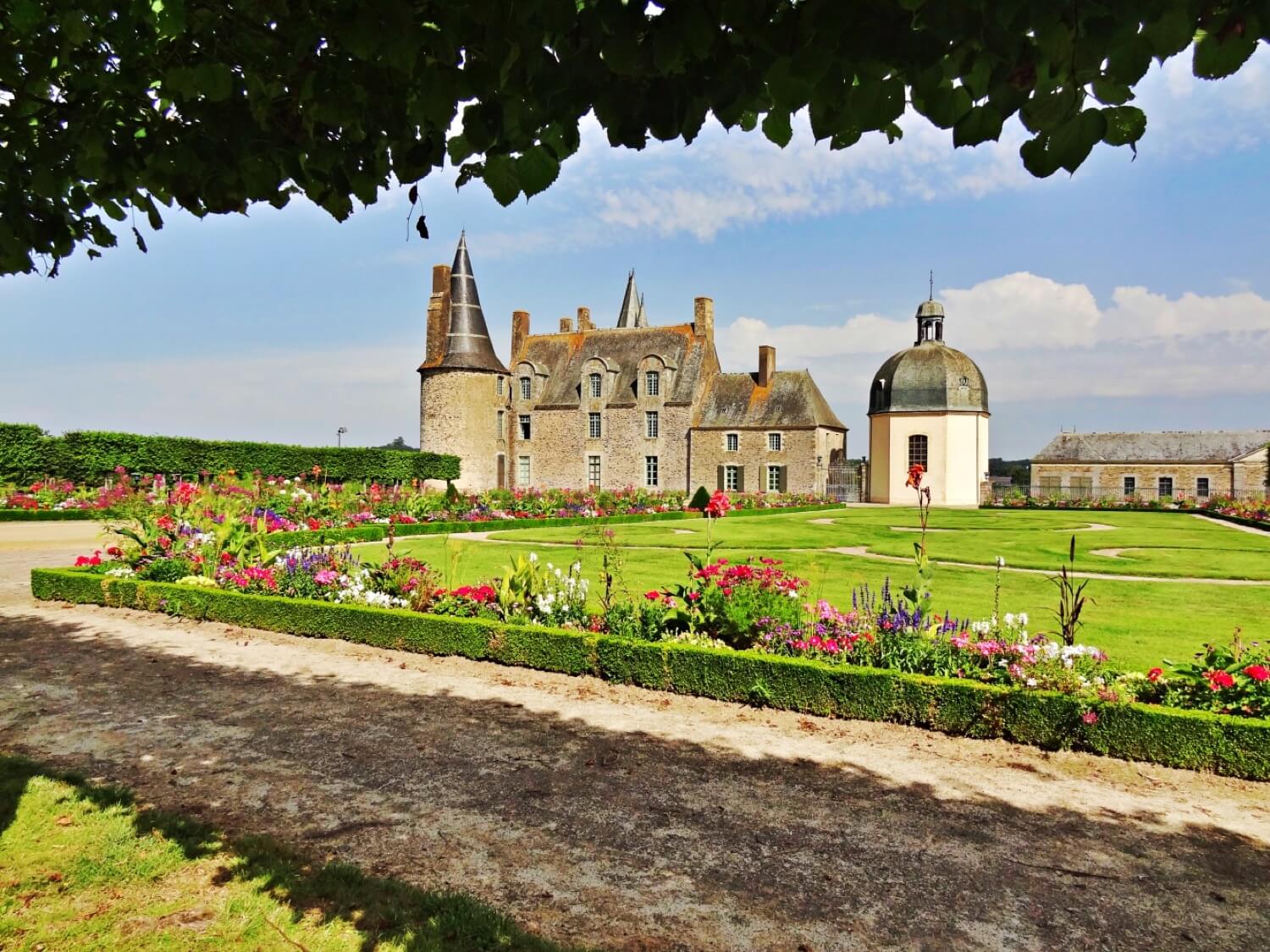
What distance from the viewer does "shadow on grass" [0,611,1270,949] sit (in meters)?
3.23

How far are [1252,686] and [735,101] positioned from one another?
17.5 feet

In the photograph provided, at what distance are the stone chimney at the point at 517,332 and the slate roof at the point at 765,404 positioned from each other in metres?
11.1

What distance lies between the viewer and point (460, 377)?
34875mm

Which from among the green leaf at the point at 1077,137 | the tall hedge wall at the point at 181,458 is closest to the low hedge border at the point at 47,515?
the tall hedge wall at the point at 181,458

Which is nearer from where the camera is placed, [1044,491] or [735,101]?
[735,101]

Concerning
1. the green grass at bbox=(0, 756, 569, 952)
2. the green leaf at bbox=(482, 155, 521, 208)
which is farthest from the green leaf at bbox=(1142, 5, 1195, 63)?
the green grass at bbox=(0, 756, 569, 952)

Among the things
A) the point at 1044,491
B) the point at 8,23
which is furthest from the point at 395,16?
the point at 1044,491

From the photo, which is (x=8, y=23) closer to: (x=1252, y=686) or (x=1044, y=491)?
(x=1252, y=686)

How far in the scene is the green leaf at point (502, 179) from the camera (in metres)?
2.47

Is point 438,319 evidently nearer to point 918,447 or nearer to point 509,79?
point 918,447

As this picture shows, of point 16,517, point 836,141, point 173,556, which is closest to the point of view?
point 836,141

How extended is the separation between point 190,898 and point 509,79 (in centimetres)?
332

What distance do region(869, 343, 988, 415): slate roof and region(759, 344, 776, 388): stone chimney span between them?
5726mm

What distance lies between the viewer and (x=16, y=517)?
1811cm
